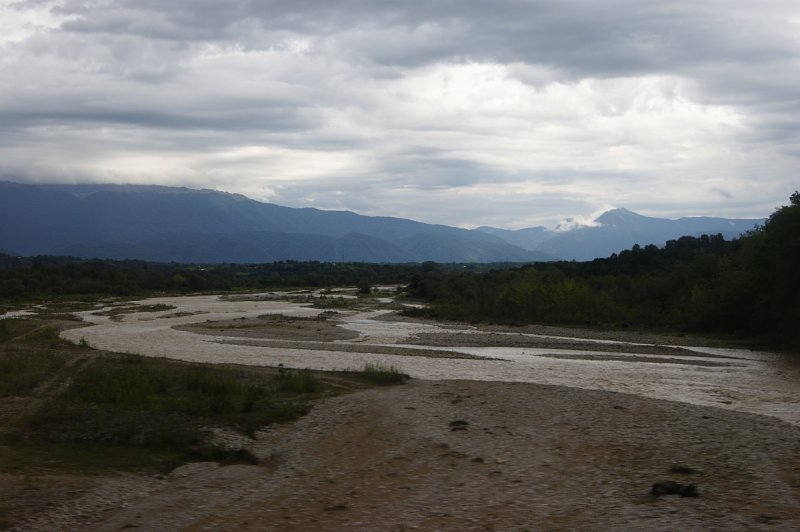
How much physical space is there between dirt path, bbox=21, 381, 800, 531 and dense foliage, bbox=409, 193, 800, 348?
26071 mm

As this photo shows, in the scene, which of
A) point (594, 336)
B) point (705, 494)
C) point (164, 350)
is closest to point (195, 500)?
point (705, 494)

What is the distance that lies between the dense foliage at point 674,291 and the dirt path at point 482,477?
2607 centimetres

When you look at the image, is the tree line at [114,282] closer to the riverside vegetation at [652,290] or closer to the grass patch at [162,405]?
the riverside vegetation at [652,290]

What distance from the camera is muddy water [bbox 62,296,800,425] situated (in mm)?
27078

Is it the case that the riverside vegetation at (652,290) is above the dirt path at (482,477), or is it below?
above

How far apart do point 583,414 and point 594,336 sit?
1416 inches

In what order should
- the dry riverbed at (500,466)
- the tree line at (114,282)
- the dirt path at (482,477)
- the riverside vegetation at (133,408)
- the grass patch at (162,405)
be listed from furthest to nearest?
the tree line at (114,282) < the grass patch at (162,405) < the riverside vegetation at (133,408) < the dry riverbed at (500,466) < the dirt path at (482,477)

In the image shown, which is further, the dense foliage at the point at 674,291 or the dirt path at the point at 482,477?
the dense foliage at the point at 674,291

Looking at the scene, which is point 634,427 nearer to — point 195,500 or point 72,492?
point 195,500

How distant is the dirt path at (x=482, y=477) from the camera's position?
479 inches

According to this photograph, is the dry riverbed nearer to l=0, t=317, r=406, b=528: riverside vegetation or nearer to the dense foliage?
l=0, t=317, r=406, b=528: riverside vegetation

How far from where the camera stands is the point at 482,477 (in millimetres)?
14922

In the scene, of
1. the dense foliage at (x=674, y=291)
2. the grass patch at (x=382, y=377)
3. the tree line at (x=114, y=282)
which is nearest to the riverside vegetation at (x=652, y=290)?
the dense foliage at (x=674, y=291)

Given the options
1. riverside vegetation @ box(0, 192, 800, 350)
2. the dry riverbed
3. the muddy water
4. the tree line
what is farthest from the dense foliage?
the tree line
